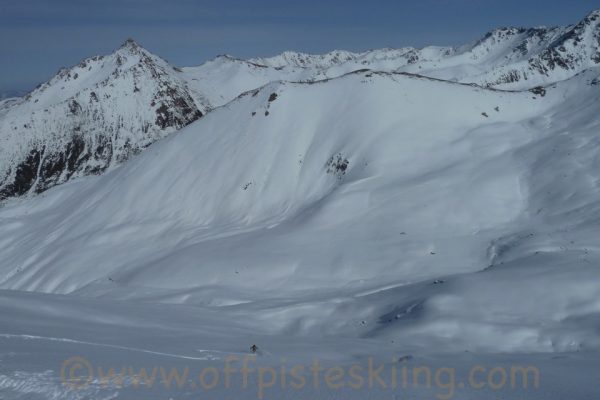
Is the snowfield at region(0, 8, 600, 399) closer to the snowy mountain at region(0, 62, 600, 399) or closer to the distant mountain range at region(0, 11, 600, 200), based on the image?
the snowy mountain at region(0, 62, 600, 399)

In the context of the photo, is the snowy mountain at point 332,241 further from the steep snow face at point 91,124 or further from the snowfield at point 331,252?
the steep snow face at point 91,124

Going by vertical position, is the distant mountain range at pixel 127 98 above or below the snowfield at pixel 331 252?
above

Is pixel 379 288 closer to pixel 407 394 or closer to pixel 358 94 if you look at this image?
pixel 407 394

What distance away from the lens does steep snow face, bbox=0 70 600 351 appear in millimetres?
→ 12836

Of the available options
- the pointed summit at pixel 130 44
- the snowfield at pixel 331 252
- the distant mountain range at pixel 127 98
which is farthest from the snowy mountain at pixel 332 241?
the pointed summit at pixel 130 44

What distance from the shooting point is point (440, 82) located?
38.8 m

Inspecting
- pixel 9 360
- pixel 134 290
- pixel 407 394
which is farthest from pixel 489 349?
pixel 134 290

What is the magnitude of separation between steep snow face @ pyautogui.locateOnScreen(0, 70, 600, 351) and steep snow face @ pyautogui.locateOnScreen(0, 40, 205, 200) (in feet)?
205

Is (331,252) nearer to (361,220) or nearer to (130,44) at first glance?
(361,220)

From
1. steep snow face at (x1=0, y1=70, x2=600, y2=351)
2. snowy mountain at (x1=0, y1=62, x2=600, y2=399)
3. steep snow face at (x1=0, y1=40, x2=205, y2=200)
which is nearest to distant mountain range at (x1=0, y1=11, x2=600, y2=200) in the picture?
steep snow face at (x1=0, y1=40, x2=205, y2=200)

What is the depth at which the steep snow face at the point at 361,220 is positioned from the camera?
12.8 meters

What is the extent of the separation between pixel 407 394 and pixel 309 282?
13707mm

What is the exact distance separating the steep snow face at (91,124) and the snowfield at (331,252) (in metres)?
59.0

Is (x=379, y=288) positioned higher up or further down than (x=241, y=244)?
further down
